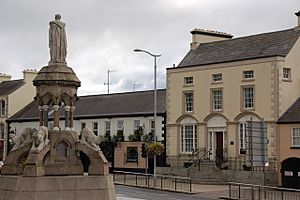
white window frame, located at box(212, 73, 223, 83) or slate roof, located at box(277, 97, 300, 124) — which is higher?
white window frame, located at box(212, 73, 223, 83)

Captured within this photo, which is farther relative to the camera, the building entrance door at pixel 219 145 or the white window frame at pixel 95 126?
the white window frame at pixel 95 126

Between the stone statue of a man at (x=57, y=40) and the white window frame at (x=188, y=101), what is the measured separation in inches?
987

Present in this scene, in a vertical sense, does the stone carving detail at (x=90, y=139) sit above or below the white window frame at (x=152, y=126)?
below

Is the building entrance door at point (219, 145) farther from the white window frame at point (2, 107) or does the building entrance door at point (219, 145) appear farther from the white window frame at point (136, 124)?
the white window frame at point (2, 107)

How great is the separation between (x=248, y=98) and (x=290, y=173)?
6.36 meters

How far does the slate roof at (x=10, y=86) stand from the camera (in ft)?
225

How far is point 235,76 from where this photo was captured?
4575cm

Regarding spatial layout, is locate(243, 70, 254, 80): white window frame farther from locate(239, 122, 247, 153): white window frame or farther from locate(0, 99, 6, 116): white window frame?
locate(0, 99, 6, 116): white window frame

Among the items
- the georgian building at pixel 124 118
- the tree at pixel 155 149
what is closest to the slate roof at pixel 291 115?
the tree at pixel 155 149

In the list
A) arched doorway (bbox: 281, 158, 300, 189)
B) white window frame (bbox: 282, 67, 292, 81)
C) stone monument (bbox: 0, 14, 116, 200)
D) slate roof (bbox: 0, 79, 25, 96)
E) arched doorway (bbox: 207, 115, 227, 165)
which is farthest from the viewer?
slate roof (bbox: 0, 79, 25, 96)

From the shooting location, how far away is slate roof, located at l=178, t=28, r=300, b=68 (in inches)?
1767

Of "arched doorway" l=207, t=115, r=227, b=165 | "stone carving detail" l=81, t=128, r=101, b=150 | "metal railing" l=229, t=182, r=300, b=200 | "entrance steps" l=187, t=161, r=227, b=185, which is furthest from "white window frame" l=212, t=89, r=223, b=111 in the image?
"stone carving detail" l=81, t=128, r=101, b=150

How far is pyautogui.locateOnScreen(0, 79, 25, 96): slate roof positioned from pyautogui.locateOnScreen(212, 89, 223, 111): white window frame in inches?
1121

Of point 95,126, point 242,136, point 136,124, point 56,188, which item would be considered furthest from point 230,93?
point 56,188
